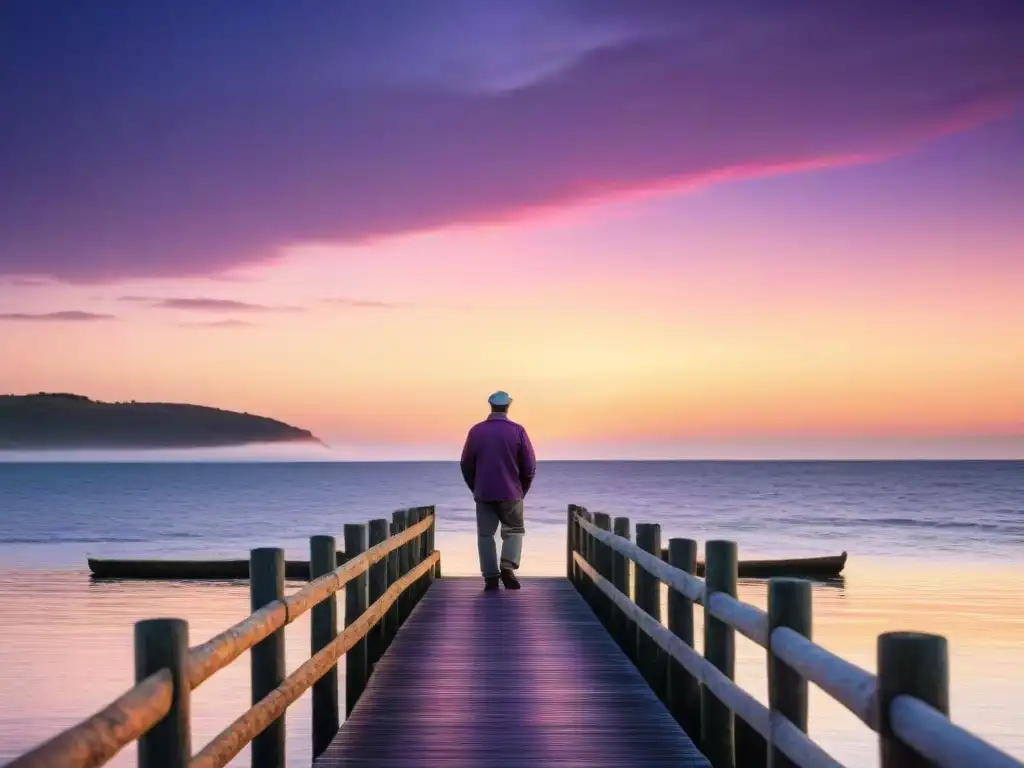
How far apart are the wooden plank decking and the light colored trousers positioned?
1.68 meters

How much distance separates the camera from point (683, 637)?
7656 millimetres

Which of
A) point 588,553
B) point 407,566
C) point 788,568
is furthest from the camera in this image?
point 788,568

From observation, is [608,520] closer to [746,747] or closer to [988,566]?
[746,747]

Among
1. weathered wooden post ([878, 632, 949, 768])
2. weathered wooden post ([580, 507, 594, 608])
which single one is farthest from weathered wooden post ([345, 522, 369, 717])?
weathered wooden post ([878, 632, 949, 768])

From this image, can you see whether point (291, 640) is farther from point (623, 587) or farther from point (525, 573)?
point (525, 573)

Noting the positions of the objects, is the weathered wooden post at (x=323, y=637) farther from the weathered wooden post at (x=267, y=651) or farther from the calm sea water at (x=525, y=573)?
the calm sea water at (x=525, y=573)

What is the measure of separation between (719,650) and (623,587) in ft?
16.0

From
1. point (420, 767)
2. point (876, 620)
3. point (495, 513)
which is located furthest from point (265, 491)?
point (420, 767)

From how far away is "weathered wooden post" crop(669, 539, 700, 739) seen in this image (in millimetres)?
7453

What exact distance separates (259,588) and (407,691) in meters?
3.24

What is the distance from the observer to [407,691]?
Result: 8789 mm

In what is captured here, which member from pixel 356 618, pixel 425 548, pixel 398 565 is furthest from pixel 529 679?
pixel 425 548

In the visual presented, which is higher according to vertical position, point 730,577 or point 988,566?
point 730,577

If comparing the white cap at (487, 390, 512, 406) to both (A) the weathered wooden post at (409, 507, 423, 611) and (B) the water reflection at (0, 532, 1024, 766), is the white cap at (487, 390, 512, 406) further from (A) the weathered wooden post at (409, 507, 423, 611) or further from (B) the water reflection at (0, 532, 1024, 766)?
(B) the water reflection at (0, 532, 1024, 766)
